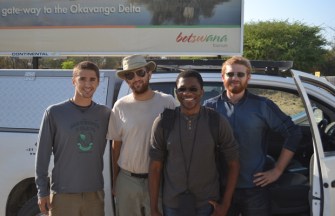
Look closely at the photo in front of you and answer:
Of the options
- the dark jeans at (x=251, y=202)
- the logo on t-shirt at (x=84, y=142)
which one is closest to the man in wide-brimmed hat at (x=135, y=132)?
the logo on t-shirt at (x=84, y=142)

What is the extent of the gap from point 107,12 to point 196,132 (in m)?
3.08

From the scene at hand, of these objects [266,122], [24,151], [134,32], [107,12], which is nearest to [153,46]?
[134,32]

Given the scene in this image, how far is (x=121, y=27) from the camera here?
5.21 meters

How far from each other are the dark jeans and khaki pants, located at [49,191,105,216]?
994 millimetres

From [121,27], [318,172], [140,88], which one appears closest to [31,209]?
[140,88]

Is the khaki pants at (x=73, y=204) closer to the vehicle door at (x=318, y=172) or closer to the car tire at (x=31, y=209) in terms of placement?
the car tire at (x=31, y=209)

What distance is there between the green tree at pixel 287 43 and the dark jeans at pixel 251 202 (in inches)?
994

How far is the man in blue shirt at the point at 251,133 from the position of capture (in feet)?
9.66

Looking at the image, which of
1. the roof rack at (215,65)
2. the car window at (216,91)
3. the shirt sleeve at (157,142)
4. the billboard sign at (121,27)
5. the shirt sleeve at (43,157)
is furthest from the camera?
the billboard sign at (121,27)

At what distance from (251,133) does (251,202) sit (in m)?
0.48

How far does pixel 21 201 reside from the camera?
3.86 m

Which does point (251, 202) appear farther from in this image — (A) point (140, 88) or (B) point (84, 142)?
(B) point (84, 142)

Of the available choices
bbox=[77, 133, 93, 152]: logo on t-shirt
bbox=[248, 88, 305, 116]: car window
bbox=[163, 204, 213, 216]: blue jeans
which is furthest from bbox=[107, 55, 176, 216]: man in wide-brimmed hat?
bbox=[248, 88, 305, 116]: car window

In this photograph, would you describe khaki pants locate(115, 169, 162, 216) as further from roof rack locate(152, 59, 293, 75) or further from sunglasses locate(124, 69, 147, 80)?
roof rack locate(152, 59, 293, 75)
